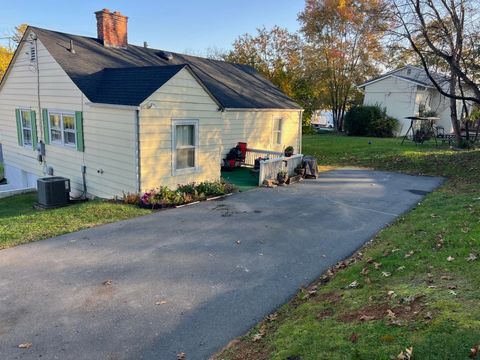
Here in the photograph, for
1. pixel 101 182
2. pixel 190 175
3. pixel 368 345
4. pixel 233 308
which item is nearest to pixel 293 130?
pixel 190 175

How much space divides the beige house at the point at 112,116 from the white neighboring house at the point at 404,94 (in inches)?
761

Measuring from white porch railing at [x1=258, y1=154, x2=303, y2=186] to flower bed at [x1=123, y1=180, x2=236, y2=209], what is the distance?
1.74m

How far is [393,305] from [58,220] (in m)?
7.44

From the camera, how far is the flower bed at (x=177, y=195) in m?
10.00

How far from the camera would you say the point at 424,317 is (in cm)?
358

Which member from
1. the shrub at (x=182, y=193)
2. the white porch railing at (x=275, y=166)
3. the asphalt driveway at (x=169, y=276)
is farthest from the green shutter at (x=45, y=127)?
the white porch railing at (x=275, y=166)

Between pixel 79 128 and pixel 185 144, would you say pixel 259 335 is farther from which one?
pixel 79 128

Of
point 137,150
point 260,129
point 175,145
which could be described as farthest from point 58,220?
point 260,129

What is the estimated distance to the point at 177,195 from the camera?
1047cm

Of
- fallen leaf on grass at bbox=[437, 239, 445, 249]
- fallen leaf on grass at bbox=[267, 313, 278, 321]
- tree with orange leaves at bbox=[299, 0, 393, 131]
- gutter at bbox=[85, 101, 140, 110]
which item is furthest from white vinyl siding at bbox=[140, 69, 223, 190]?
tree with orange leaves at bbox=[299, 0, 393, 131]

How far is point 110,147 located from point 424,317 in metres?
9.49

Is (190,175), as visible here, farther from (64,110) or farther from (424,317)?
(424,317)

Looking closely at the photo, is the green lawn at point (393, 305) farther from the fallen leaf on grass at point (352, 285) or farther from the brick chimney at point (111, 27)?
the brick chimney at point (111, 27)

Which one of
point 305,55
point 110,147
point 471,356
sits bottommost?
point 471,356
